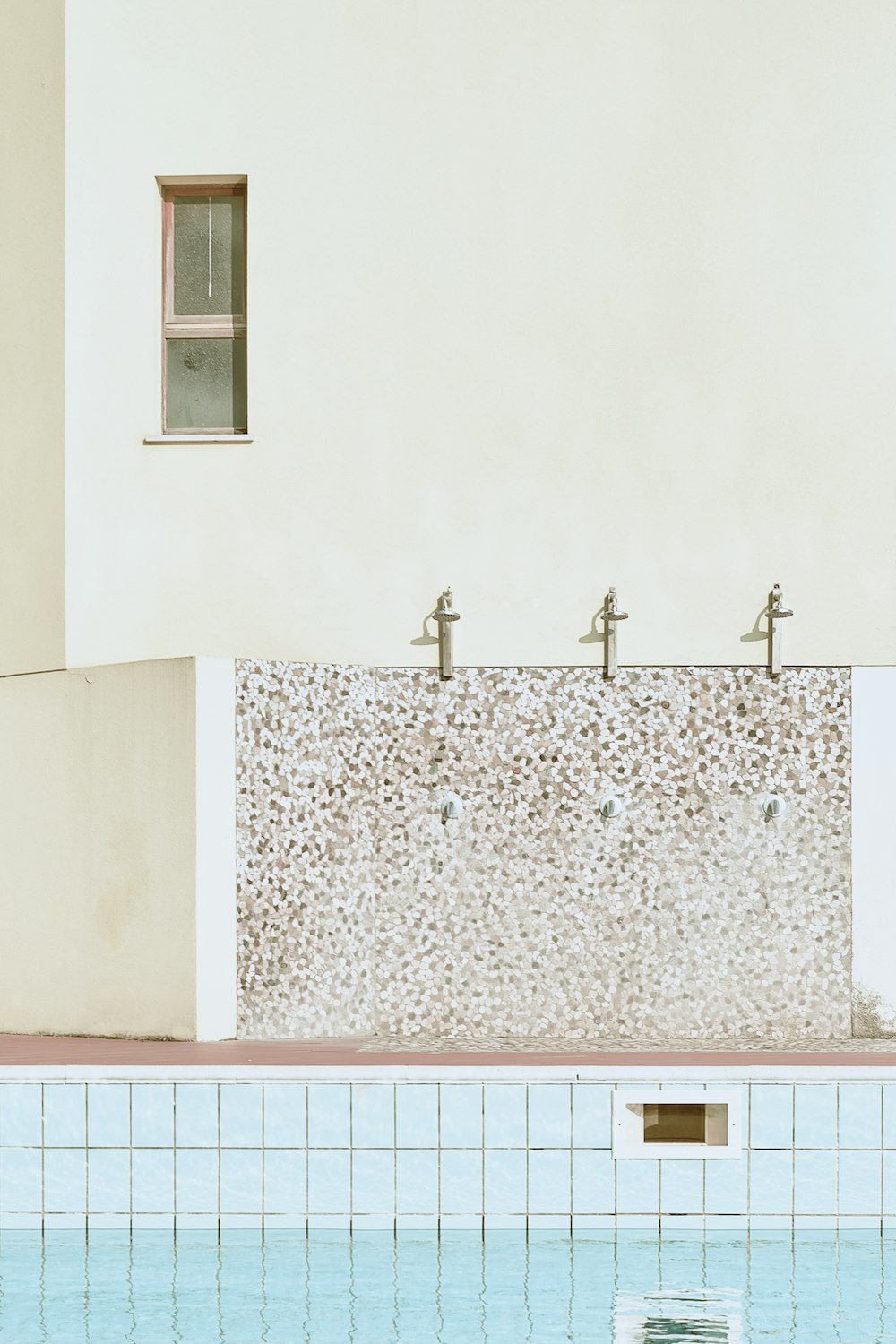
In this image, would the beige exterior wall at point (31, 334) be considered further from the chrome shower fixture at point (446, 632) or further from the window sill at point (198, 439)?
the chrome shower fixture at point (446, 632)

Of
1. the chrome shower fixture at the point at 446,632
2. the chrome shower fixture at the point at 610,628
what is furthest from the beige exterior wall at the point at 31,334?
the chrome shower fixture at the point at 610,628

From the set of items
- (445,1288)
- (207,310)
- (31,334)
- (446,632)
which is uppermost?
(207,310)

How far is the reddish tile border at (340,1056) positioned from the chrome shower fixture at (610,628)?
2474 mm

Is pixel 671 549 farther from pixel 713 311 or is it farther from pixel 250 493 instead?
pixel 250 493

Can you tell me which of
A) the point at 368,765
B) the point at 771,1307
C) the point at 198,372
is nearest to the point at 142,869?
the point at 368,765

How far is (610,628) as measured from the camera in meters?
10.3

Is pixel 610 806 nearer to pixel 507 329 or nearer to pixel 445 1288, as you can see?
pixel 507 329

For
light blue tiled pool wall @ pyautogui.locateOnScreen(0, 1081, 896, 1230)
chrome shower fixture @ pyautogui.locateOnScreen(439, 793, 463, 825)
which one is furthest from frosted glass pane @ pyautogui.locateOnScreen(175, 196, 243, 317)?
light blue tiled pool wall @ pyautogui.locateOnScreen(0, 1081, 896, 1230)

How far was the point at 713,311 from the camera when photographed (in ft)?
33.7

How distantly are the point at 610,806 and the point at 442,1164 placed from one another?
3.27 m

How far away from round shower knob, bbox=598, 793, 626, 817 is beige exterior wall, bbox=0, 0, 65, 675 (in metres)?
3.46

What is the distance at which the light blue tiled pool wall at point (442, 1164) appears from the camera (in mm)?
7383

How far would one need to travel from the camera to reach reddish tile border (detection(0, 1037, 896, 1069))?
25.7ft

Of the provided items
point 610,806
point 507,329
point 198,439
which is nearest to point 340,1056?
point 610,806
